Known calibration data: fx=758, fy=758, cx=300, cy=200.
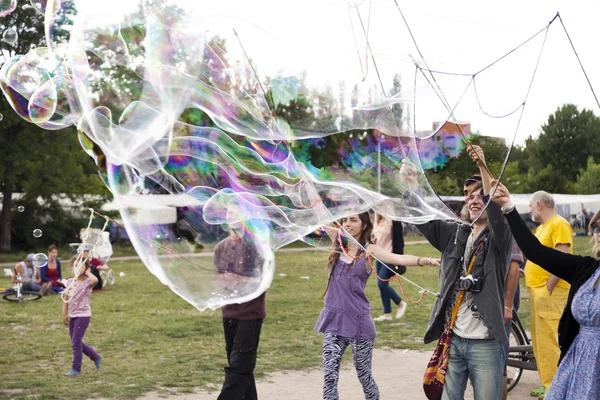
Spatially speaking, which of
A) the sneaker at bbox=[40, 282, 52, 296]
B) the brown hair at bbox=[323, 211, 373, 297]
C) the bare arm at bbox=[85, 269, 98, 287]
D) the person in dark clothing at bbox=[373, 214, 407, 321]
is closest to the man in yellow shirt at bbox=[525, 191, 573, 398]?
the person in dark clothing at bbox=[373, 214, 407, 321]

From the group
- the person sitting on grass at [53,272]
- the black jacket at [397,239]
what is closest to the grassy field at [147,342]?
the person sitting on grass at [53,272]

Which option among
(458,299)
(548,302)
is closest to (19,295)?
(548,302)

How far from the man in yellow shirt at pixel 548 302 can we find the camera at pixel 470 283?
2.03 m

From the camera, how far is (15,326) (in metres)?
10.3

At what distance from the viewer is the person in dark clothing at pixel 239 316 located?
5.05 meters

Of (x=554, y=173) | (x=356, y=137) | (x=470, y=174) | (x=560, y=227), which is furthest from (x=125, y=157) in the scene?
(x=554, y=173)

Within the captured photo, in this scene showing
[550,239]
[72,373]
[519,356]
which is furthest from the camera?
[72,373]

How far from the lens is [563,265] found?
144 inches

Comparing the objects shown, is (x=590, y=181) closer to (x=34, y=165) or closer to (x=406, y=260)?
(x=34, y=165)

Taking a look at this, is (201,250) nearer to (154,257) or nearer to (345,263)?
(154,257)

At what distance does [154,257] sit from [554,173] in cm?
5993

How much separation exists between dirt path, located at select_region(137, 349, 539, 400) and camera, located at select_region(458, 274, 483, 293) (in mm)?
2370

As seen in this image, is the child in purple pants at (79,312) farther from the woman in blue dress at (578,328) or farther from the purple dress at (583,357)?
the purple dress at (583,357)

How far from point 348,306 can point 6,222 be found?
82.4 feet
